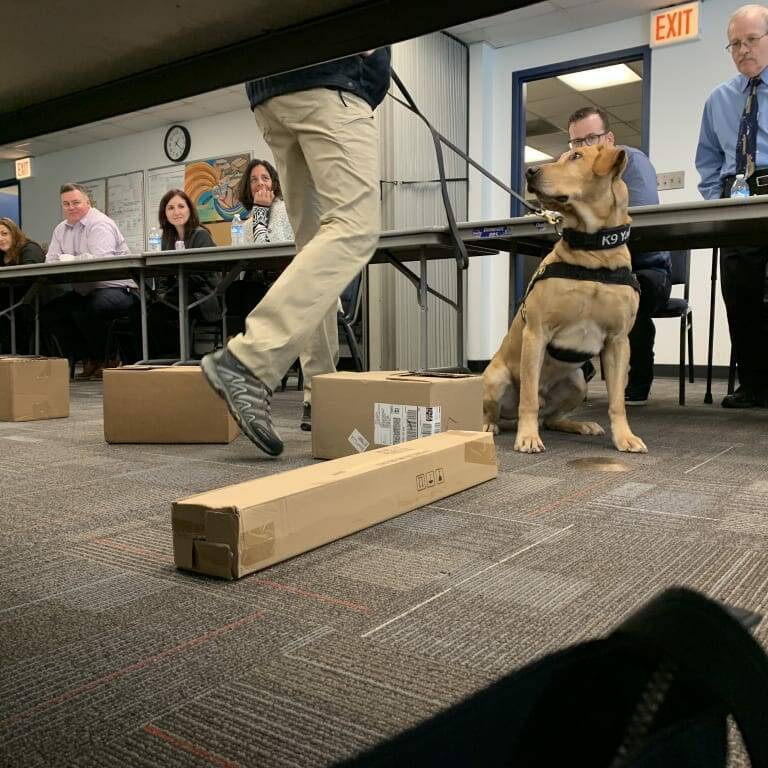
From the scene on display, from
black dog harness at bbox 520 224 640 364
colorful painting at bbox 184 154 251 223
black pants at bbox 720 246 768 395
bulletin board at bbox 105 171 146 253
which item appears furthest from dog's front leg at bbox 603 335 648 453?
bulletin board at bbox 105 171 146 253

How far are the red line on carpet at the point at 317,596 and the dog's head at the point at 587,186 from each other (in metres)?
1.48

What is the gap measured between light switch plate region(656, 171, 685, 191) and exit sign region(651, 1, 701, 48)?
2.97ft

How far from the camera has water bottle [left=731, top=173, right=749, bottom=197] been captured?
2.81 m

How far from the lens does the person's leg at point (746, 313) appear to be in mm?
3002

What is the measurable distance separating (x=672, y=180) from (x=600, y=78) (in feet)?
5.20

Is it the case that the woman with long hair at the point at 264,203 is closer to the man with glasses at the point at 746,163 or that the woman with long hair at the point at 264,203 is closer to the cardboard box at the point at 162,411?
the cardboard box at the point at 162,411

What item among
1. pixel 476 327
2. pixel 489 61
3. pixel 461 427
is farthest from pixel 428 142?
pixel 461 427

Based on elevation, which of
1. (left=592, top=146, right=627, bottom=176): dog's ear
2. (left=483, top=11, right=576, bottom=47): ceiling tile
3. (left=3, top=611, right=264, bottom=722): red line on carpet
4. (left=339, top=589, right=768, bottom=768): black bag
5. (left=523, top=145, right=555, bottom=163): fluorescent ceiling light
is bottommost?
(left=3, top=611, right=264, bottom=722): red line on carpet

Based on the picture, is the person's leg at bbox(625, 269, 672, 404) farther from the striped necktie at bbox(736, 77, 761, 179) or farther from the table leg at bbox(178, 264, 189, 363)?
the table leg at bbox(178, 264, 189, 363)

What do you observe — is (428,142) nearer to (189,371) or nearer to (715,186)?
(715,186)

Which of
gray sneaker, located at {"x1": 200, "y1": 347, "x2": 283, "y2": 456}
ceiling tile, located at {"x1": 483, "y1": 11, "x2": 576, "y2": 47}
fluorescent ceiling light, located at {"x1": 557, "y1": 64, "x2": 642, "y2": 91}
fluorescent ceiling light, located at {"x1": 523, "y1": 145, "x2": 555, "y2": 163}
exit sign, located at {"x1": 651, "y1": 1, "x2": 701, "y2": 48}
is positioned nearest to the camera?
gray sneaker, located at {"x1": 200, "y1": 347, "x2": 283, "y2": 456}

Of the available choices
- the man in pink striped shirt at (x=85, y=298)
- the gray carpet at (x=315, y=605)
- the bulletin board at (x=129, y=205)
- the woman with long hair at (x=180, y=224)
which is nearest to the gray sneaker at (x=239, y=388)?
the gray carpet at (x=315, y=605)

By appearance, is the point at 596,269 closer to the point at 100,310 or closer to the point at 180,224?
the point at 180,224

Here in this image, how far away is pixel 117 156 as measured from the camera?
28.4 feet
